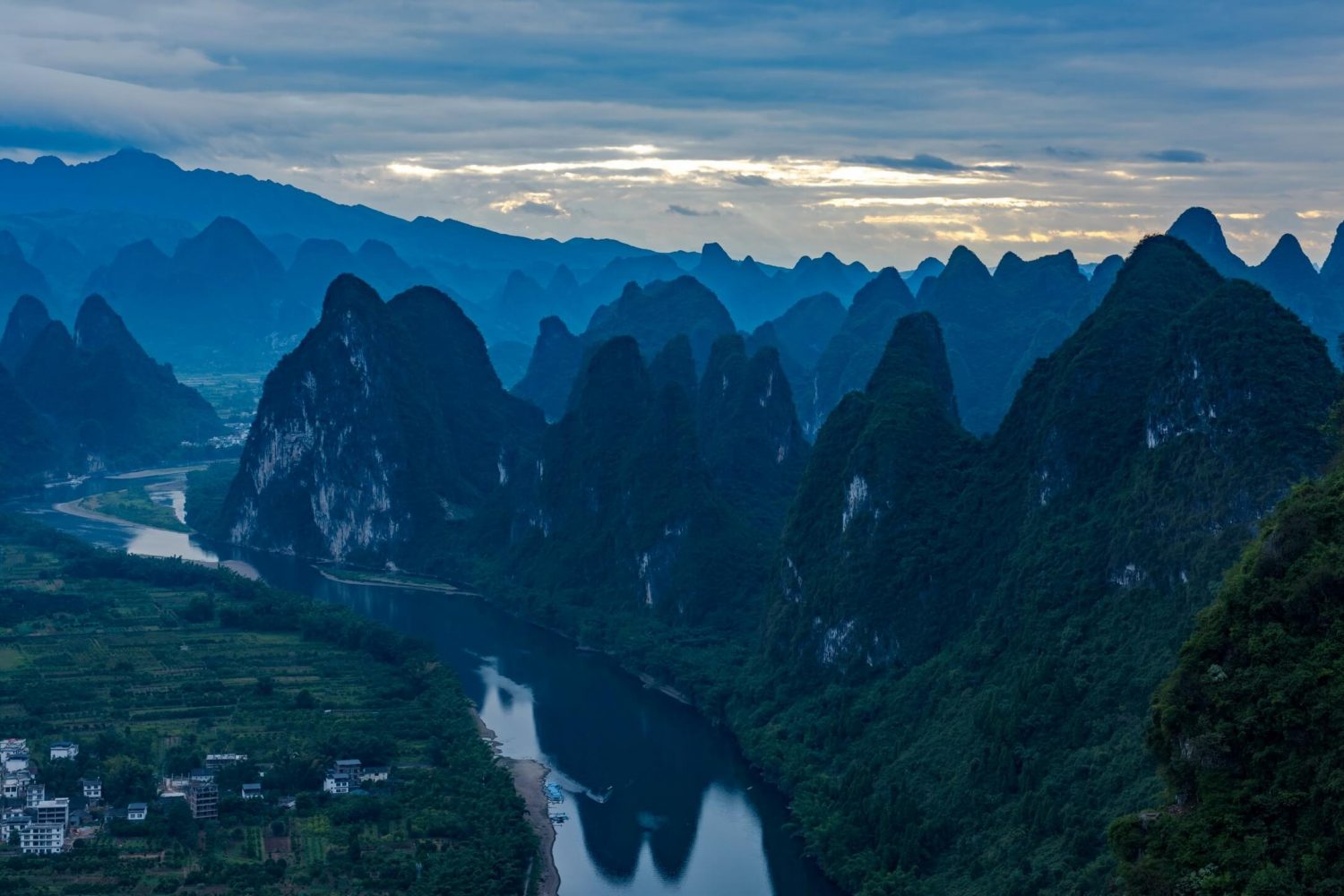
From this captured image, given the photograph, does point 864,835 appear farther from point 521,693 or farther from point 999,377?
point 999,377

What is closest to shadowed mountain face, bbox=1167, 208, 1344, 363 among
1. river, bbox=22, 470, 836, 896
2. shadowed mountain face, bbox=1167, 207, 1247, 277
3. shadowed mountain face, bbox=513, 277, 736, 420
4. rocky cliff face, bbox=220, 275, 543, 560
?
shadowed mountain face, bbox=1167, 207, 1247, 277

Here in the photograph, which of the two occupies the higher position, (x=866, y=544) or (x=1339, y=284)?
(x=1339, y=284)

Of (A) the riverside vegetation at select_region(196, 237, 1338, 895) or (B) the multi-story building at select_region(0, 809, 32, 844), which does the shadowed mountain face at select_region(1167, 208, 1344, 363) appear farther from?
(B) the multi-story building at select_region(0, 809, 32, 844)

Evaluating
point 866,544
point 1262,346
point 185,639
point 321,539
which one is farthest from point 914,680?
point 321,539

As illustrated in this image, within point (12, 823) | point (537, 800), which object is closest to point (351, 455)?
point (537, 800)

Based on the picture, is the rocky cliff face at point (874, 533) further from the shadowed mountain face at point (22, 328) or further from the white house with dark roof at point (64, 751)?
the shadowed mountain face at point (22, 328)

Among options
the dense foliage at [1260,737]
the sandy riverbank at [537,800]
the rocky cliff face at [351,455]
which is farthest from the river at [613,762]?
the dense foliage at [1260,737]

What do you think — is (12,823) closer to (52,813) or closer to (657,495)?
(52,813)

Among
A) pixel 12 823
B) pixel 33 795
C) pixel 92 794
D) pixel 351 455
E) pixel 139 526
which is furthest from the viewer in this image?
pixel 139 526
